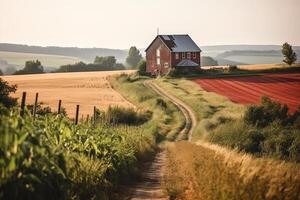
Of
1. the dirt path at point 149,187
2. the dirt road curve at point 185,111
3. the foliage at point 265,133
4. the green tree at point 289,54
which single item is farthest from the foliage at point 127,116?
the green tree at point 289,54

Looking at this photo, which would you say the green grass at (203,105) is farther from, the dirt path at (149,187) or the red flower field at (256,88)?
the dirt path at (149,187)

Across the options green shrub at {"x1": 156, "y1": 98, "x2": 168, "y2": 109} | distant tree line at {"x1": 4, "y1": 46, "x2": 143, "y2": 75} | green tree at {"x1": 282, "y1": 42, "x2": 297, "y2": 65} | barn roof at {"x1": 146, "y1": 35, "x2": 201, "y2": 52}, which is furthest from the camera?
distant tree line at {"x1": 4, "y1": 46, "x2": 143, "y2": 75}

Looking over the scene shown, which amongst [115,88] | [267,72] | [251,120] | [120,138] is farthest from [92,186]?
[267,72]

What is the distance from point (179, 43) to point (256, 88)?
31.5 metres

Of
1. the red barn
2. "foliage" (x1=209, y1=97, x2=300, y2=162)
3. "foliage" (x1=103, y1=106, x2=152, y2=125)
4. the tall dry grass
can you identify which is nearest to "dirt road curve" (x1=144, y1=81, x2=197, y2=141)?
"foliage" (x1=103, y1=106, x2=152, y2=125)

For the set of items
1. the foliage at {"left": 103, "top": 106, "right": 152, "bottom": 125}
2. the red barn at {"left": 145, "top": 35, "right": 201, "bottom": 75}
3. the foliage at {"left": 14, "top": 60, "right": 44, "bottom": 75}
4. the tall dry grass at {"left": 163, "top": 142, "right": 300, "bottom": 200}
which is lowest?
the foliage at {"left": 103, "top": 106, "right": 152, "bottom": 125}

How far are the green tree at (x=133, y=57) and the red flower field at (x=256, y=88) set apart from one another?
9598 cm

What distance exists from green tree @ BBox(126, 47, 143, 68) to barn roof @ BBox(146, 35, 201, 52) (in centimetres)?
7522

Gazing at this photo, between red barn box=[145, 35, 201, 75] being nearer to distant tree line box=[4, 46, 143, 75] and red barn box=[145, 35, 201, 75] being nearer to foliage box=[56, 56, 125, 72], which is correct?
distant tree line box=[4, 46, 143, 75]

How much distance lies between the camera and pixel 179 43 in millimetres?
94438

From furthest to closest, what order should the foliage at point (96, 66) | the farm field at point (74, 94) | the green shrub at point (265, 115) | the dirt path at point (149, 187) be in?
the foliage at point (96, 66) < the farm field at point (74, 94) < the green shrub at point (265, 115) < the dirt path at point (149, 187)

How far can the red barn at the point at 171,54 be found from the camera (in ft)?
297

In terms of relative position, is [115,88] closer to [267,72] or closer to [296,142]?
[267,72]

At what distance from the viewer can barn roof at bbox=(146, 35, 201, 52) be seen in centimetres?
9212
